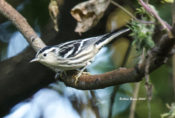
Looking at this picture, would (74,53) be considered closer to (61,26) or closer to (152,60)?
(61,26)

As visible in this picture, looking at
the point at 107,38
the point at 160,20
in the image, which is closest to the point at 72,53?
the point at 107,38

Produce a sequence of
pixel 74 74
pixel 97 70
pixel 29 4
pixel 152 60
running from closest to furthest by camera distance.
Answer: pixel 152 60, pixel 74 74, pixel 97 70, pixel 29 4

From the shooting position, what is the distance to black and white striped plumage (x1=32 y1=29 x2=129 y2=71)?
355 centimetres

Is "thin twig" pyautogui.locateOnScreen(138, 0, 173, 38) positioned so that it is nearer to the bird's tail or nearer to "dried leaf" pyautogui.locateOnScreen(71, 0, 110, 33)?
"dried leaf" pyautogui.locateOnScreen(71, 0, 110, 33)

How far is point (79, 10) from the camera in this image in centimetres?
324

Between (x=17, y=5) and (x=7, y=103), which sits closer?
(x=7, y=103)

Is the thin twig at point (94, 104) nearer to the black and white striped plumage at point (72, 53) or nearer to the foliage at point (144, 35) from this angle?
the black and white striped plumage at point (72, 53)

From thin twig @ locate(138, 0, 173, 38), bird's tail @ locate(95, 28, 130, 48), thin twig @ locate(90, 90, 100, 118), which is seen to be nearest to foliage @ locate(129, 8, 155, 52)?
thin twig @ locate(138, 0, 173, 38)

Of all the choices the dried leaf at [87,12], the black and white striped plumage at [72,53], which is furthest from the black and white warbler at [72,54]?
the dried leaf at [87,12]

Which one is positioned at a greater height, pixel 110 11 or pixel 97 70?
pixel 110 11

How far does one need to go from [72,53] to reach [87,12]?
553 millimetres

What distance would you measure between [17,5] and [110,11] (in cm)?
122

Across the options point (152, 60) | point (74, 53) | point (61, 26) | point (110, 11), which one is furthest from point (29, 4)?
point (152, 60)

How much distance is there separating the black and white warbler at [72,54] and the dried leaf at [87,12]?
32 centimetres
